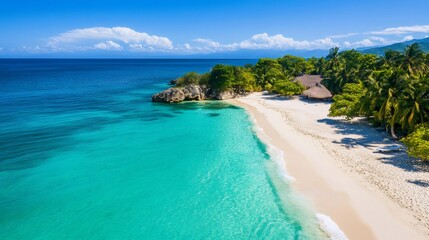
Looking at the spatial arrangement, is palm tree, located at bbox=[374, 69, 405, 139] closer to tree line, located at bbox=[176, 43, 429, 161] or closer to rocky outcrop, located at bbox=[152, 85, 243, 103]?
tree line, located at bbox=[176, 43, 429, 161]

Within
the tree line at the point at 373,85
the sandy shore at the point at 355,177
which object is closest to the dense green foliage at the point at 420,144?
the tree line at the point at 373,85

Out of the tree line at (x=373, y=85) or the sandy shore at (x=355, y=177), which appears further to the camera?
the tree line at (x=373, y=85)

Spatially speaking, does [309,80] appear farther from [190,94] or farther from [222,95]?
[190,94]

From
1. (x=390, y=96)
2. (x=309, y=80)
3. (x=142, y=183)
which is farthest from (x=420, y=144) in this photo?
(x=309, y=80)

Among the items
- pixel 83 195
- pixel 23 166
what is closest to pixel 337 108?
pixel 83 195

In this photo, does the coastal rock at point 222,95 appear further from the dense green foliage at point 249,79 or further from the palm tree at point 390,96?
the palm tree at point 390,96
